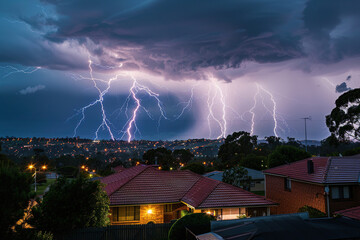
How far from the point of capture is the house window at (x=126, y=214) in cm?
1706

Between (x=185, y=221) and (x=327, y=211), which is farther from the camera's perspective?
(x=327, y=211)

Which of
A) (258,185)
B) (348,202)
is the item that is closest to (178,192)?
(348,202)

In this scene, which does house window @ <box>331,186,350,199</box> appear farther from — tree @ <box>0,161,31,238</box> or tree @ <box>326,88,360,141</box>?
tree @ <box>326,88,360,141</box>

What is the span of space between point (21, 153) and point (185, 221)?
113589 millimetres

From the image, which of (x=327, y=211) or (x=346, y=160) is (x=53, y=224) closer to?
(x=327, y=211)

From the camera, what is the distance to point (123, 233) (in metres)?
12.2

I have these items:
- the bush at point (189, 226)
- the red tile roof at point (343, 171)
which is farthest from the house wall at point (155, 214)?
the red tile roof at point (343, 171)

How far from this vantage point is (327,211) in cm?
1717

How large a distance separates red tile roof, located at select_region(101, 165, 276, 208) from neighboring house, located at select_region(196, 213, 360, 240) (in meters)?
6.73

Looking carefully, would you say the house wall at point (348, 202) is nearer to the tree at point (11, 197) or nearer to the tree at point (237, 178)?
the tree at point (237, 178)

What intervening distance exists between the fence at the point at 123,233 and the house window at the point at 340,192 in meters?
11.5

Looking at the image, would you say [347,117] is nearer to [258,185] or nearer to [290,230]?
[258,185]

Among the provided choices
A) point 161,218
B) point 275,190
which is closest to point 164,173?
point 161,218

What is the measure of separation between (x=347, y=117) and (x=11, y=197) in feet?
147
